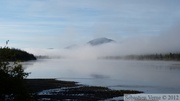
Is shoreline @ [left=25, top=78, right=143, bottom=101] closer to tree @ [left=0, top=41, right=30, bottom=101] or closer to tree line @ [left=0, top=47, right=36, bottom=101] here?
tree line @ [left=0, top=47, right=36, bottom=101]

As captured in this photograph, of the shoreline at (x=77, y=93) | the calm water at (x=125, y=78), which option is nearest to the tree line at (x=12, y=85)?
the shoreline at (x=77, y=93)

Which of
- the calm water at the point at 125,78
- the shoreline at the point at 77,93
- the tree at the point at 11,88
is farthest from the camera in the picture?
the calm water at the point at 125,78

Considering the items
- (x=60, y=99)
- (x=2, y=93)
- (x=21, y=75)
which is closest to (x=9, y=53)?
(x=21, y=75)

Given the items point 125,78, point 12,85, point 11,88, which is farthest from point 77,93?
point 125,78

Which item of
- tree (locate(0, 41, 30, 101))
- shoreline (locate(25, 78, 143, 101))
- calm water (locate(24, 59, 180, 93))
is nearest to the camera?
tree (locate(0, 41, 30, 101))

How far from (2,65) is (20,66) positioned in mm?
903

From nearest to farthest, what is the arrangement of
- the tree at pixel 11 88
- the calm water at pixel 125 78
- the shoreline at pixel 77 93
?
the tree at pixel 11 88 < the shoreline at pixel 77 93 < the calm water at pixel 125 78

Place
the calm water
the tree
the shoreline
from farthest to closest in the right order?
the calm water → the shoreline → the tree

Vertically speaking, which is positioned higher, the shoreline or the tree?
Answer: the tree

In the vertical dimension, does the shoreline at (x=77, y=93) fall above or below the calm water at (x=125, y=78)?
below

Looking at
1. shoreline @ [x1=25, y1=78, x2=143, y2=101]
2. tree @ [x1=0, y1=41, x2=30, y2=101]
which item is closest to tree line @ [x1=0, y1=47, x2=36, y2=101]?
tree @ [x1=0, y1=41, x2=30, y2=101]

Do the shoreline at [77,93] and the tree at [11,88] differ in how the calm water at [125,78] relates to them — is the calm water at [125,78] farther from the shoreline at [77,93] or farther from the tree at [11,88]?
the tree at [11,88]

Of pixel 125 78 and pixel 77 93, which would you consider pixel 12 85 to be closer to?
pixel 77 93

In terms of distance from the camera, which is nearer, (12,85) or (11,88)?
(11,88)
